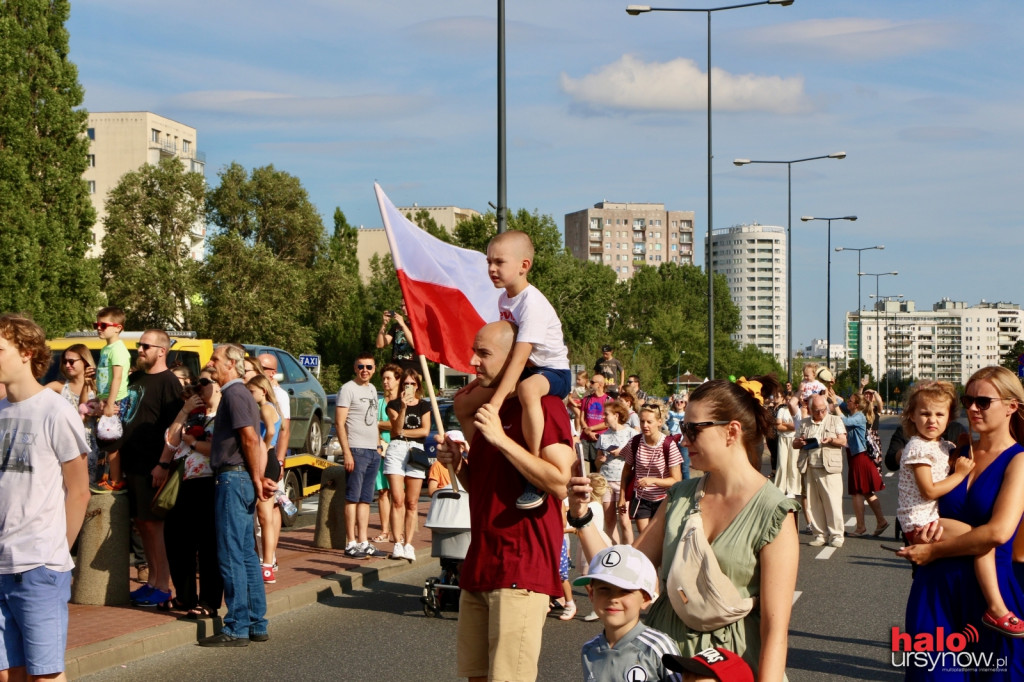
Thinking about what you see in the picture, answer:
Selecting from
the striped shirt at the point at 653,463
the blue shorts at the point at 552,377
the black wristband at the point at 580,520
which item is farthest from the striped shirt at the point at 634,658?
the striped shirt at the point at 653,463

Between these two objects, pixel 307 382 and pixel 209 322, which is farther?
pixel 209 322

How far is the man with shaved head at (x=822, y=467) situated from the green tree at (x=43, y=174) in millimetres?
32328

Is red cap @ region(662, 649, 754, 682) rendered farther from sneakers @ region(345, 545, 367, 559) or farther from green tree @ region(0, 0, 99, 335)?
green tree @ region(0, 0, 99, 335)

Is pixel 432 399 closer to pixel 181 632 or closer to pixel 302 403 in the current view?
pixel 181 632

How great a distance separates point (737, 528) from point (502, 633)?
53.3 inches

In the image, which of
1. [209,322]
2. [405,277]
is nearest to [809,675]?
[405,277]

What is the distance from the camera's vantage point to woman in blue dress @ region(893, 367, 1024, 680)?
491 centimetres

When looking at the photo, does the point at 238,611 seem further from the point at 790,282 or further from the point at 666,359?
the point at 666,359

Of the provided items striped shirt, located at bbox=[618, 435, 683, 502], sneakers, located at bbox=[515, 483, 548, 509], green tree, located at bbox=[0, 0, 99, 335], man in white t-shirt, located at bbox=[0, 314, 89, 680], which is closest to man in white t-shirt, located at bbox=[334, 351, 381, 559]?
striped shirt, located at bbox=[618, 435, 683, 502]

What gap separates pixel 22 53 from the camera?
143 ft

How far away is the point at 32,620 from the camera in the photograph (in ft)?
17.8

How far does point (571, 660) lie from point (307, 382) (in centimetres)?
1199

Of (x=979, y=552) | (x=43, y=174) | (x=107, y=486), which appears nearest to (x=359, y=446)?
(x=107, y=486)

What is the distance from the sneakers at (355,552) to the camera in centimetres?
1304
